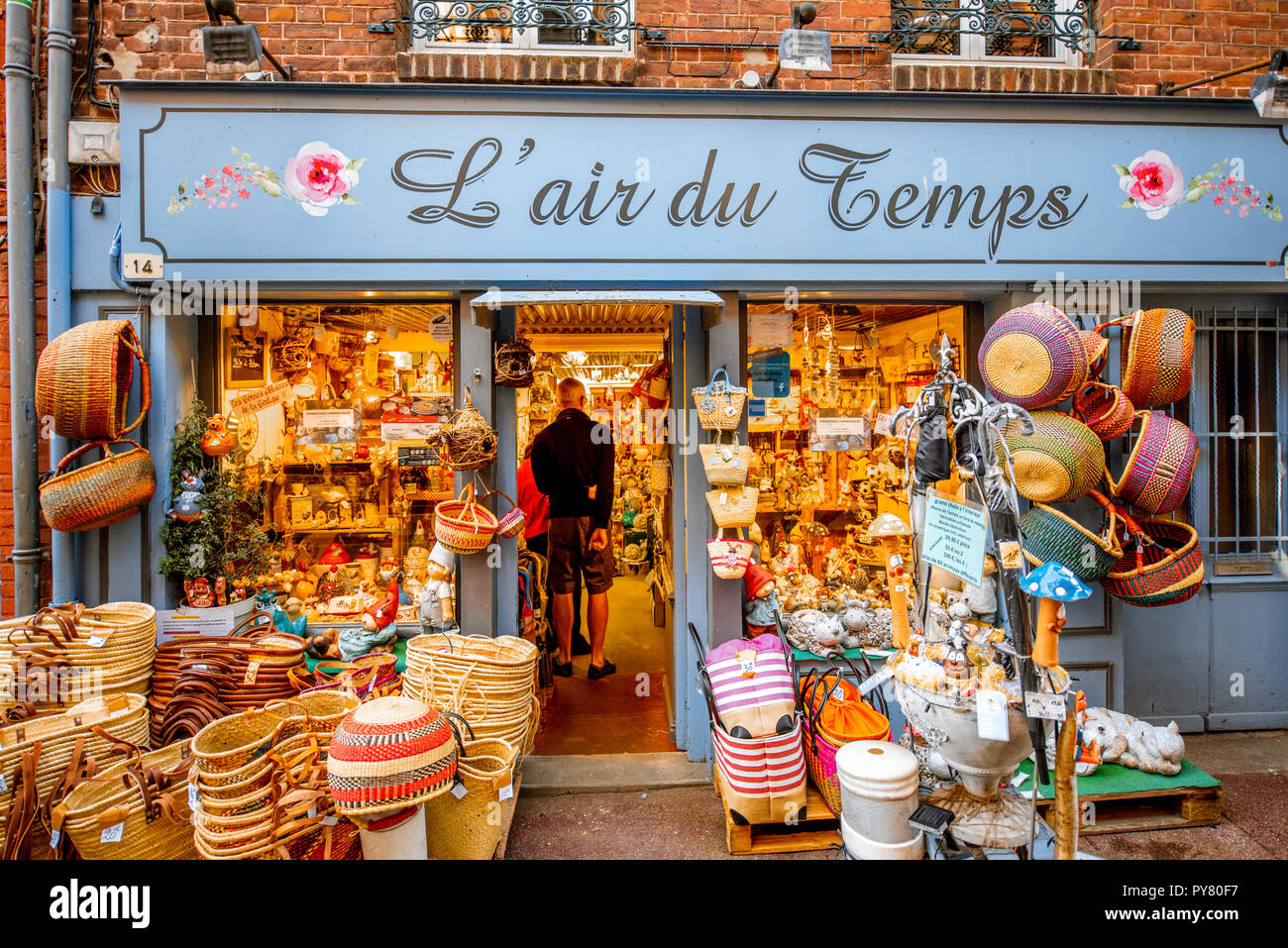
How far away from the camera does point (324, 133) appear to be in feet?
14.3

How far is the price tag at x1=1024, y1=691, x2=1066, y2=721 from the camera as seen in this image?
2496 mm

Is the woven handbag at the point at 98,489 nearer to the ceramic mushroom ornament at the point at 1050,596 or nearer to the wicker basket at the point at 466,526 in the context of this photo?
the wicker basket at the point at 466,526

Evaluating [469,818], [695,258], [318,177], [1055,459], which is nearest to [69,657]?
[469,818]

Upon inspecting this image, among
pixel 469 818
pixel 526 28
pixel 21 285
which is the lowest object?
pixel 469 818

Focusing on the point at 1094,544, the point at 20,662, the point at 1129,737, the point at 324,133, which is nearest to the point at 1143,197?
the point at 1094,544

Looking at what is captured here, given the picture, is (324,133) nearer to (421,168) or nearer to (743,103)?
(421,168)

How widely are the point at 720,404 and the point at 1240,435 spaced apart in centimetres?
407

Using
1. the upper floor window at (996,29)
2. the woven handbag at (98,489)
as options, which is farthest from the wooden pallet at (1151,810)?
the woven handbag at (98,489)

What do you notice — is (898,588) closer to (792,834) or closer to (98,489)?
(792,834)

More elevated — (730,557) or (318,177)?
(318,177)

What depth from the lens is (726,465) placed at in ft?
14.3

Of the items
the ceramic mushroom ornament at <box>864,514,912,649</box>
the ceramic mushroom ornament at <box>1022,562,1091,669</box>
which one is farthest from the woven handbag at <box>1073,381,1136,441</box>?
the ceramic mushroom ornament at <box>1022,562,1091,669</box>

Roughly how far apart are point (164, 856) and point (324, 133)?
407 cm

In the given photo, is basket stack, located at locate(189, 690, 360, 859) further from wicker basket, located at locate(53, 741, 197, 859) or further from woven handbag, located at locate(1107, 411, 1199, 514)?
woven handbag, located at locate(1107, 411, 1199, 514)
